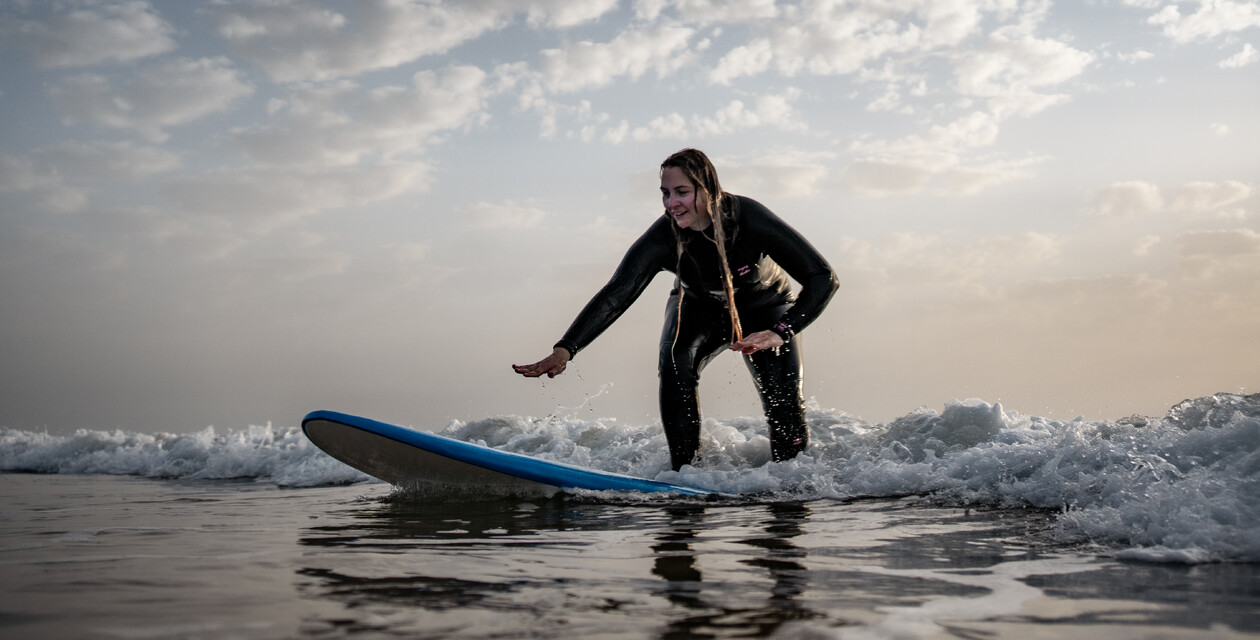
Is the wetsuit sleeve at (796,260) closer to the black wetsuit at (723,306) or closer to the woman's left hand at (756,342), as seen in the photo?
the black wetsuit at (723,306)

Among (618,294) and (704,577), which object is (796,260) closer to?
(618,294)

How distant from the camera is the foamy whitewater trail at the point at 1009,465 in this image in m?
2.74

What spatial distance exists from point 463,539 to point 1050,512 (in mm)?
2380

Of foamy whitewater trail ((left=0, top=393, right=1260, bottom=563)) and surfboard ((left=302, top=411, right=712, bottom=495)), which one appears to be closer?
Answer: foamy whitewater trail ((left=0, top=393, right=1260, bottom=563))

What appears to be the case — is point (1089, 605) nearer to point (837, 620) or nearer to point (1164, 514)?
point (837, 620)

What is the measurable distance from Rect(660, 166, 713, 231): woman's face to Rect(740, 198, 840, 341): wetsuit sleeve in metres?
0.30

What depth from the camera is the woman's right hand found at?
4344 millimetres

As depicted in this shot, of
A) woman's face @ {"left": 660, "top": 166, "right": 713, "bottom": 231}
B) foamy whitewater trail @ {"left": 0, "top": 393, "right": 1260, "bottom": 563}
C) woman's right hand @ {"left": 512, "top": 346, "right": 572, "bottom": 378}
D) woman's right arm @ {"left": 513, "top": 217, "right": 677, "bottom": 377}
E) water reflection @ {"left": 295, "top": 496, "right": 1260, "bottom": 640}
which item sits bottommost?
water reflection @ {"left": 295, "top": 496, "right": 1260, "bottom": 640}

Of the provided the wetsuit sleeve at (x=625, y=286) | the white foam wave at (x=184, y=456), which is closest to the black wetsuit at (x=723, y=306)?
the wetsuit sleeve at (x=625, y=286)

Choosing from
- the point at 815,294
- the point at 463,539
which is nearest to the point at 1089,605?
the point at 463,539

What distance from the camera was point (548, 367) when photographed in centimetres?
436

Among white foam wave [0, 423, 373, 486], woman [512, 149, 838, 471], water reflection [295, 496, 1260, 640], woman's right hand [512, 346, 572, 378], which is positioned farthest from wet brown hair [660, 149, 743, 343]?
white foam wave [0, 423, 373, 486]

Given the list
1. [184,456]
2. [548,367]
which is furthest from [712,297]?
[184,456]

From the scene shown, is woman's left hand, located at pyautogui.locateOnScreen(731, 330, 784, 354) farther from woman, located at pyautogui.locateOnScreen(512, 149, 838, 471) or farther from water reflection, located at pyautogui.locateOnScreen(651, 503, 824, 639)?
water reflection, located at pyautogui.locateOnScreen(651, 503, 824, 639)
